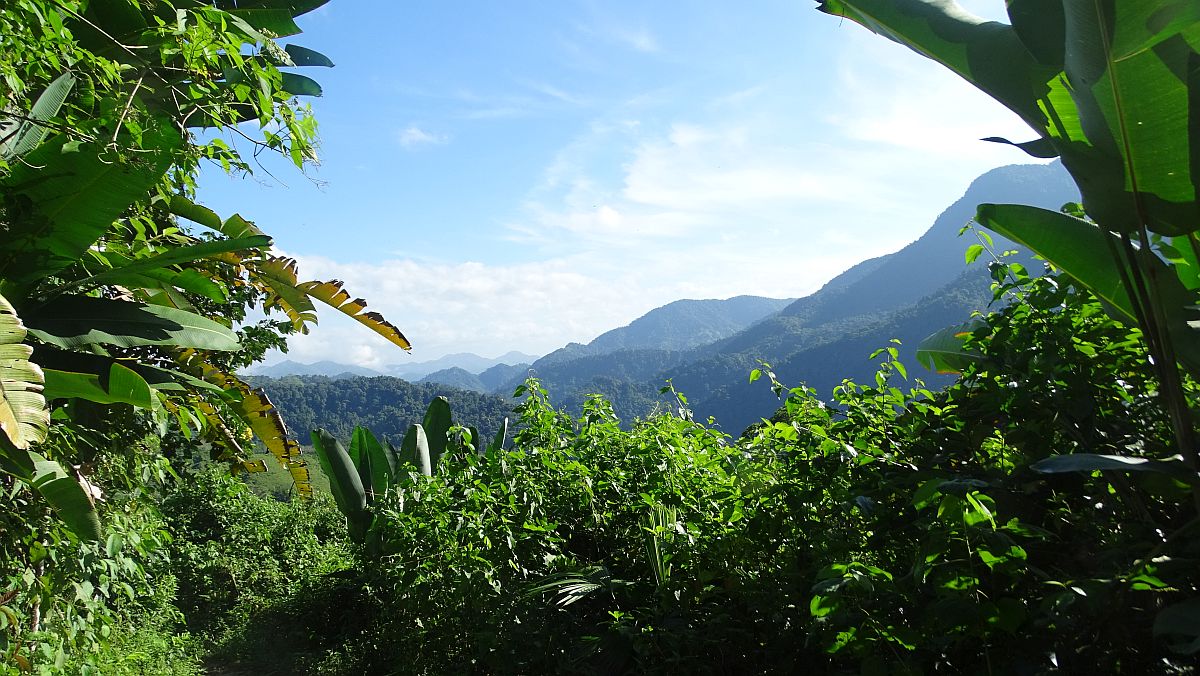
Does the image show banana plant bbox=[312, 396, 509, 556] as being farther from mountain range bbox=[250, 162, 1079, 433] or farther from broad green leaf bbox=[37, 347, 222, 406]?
mountain range bbox=[250, 162, 1079, 433]

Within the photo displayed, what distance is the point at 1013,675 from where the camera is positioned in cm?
147

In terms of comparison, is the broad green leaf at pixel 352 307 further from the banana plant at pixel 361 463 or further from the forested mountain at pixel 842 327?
the forested mountain at pixel 842 327

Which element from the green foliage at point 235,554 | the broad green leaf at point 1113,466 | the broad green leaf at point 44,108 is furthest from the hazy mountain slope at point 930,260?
the broad green leaf at point 44,108

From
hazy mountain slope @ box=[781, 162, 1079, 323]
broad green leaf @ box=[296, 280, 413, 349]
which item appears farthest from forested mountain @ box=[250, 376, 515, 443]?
hazy mountain slope @ box=[781, 162, 1079, 323]

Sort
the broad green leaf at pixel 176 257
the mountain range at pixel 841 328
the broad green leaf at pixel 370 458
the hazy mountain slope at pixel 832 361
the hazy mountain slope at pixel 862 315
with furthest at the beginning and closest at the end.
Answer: the hazy mountain slope at pixel 862 315
the mountain range at pixel 841 328
the hazy mountain slope at pixel 832 361
the broad green leaf at pixel 370 458
the broad green leaf at pixel 176 257

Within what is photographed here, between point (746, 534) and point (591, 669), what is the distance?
Result: 2.85 ft

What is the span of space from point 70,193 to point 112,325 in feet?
2.02

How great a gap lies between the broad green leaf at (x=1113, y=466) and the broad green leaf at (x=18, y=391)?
282cm

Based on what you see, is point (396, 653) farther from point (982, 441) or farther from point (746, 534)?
point (982, 441)

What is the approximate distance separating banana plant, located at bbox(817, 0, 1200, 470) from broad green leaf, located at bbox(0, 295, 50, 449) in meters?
2.95

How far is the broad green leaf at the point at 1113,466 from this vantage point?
1311 millimetres

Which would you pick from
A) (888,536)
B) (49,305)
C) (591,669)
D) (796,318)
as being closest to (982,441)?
(888,536)

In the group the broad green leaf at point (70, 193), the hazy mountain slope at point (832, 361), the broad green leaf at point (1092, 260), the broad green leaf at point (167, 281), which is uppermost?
the broad green leaf at point (70, 193)

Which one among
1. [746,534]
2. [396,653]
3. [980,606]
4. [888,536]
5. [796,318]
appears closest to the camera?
[980,606]
